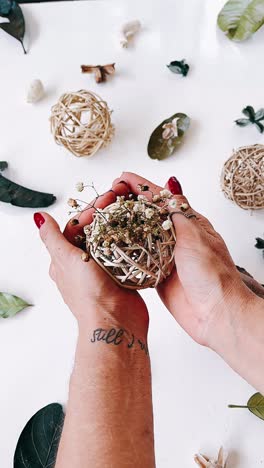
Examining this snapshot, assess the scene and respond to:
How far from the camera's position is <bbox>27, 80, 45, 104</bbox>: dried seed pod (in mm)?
1393

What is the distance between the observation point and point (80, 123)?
4.11ft

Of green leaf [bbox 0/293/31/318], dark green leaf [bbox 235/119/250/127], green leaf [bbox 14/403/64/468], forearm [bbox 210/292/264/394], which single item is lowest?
green leaf [bbox 14/403/64/468]

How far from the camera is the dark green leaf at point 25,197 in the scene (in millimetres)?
1332

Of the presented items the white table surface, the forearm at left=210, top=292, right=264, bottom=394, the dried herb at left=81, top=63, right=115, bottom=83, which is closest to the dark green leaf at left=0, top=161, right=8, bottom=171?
the white table surface

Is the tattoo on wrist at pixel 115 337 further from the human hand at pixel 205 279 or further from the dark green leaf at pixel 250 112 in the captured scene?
the dark green leaf at pixel 250 112

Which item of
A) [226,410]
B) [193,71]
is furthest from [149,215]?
[193,71]

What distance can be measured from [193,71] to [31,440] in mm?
905

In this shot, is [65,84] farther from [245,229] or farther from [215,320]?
[215,320]

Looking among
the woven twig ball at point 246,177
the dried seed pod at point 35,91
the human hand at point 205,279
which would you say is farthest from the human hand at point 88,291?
the dried seed pod at point 35,91

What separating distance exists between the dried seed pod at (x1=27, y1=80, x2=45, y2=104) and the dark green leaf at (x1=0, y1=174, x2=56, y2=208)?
0.74ft

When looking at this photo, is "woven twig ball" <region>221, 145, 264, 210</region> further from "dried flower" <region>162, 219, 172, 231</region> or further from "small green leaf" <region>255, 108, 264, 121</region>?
"dried flower" <region>162, 219, 172, 231</region>

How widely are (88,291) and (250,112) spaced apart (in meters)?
0.61

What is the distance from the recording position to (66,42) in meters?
1.46

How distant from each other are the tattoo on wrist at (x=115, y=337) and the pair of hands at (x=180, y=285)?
0.02m
